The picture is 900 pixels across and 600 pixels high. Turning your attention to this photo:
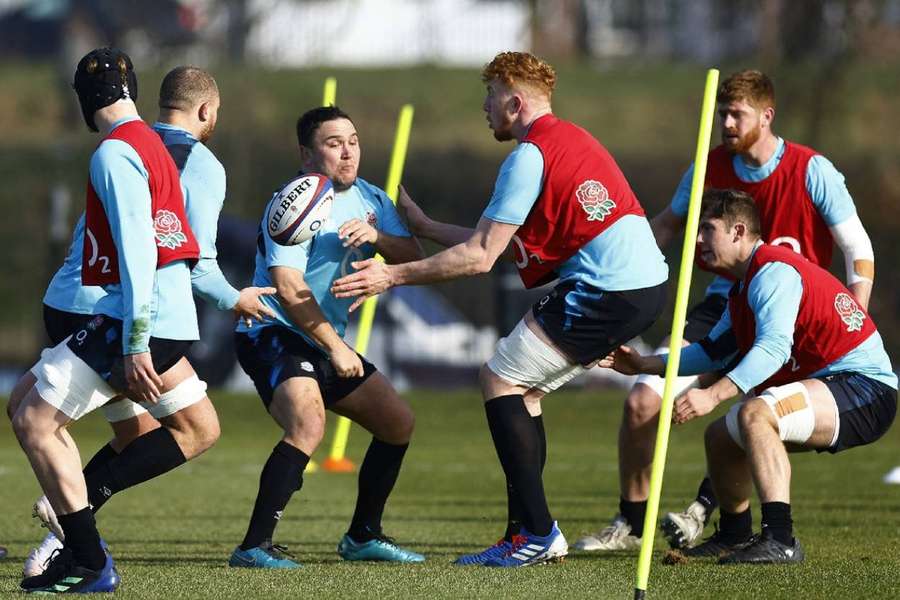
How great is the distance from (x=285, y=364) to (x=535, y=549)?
137 centimetres

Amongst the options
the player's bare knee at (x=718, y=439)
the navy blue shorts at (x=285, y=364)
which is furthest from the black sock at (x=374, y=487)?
the player's bare knee at (x=718, y=439)

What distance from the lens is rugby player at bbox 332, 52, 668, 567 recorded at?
21.3ft

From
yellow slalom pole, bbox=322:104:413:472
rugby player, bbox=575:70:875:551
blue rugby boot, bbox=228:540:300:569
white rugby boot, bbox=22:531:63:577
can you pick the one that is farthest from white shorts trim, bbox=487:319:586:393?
yellow slalom pole, bbox=322:104:413:472

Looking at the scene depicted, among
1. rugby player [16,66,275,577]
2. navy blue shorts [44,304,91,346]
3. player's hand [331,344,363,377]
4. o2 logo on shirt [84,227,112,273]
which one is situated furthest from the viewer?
player's hand [331,344,363,377]

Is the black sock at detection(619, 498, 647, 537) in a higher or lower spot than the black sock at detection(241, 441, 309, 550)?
lower

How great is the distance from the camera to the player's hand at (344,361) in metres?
6.86

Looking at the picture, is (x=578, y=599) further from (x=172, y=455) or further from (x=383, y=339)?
(x=383, y=339)

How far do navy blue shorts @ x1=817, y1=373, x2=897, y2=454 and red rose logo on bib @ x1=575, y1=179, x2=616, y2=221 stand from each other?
1271 mm

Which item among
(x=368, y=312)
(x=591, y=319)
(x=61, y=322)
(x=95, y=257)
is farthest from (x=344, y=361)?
(x=368, y=312)

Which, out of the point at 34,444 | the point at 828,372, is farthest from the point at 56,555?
the point at 828,372

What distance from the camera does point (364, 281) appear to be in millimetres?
6414

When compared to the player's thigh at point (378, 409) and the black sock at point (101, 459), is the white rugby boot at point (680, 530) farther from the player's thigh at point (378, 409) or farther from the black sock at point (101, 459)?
the black sock at point (101, 459)

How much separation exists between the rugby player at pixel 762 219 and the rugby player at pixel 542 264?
106cm

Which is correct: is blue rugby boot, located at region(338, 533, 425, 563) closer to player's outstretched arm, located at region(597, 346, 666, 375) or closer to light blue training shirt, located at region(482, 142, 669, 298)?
player's outstretched arm, located at region(597, 346, 666, 375)
